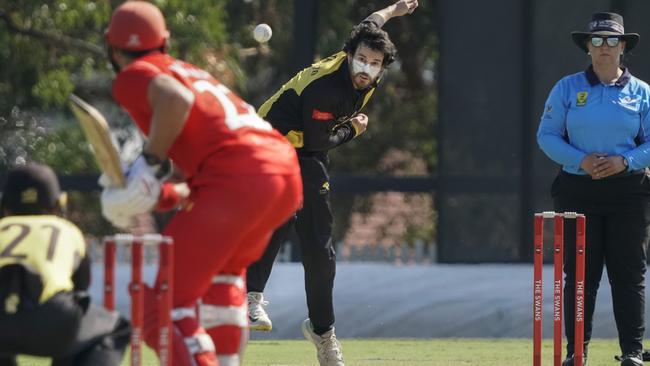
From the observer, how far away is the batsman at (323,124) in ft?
29.0

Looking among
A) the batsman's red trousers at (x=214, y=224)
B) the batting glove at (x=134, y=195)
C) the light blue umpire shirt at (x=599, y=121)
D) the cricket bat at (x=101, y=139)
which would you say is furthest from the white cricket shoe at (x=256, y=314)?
the cricket bat at (x=101, y=139)

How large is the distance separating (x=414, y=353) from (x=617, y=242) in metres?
1.96

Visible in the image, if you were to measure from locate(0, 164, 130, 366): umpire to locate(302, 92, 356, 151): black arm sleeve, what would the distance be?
8.81 ft

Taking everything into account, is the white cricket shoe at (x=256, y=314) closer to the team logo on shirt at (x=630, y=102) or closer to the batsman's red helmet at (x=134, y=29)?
the team logo on shirt at (x=630, y=102)

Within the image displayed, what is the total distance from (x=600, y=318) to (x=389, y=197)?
1154cm

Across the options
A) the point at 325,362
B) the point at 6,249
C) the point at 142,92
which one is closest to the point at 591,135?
the point at 325,362

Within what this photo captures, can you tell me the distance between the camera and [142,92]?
634 cm

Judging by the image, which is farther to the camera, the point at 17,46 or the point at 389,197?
the point at 389,197

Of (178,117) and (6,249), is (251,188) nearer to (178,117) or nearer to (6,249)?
(178,117)

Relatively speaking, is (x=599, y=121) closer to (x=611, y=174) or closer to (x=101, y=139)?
(x=611, y=174)

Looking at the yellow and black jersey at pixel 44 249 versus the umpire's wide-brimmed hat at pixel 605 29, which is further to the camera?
the umpire's wide-brimmed hat at pixel 605 29

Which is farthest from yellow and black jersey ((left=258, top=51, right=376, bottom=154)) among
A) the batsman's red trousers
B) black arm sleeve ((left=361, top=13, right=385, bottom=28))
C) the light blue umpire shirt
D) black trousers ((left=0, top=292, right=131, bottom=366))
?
black trousers ((left=0, top=292, right=131, bottom=366))

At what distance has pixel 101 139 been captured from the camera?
Answer: 6.27 m

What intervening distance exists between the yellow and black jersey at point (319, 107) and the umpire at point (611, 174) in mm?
1232
